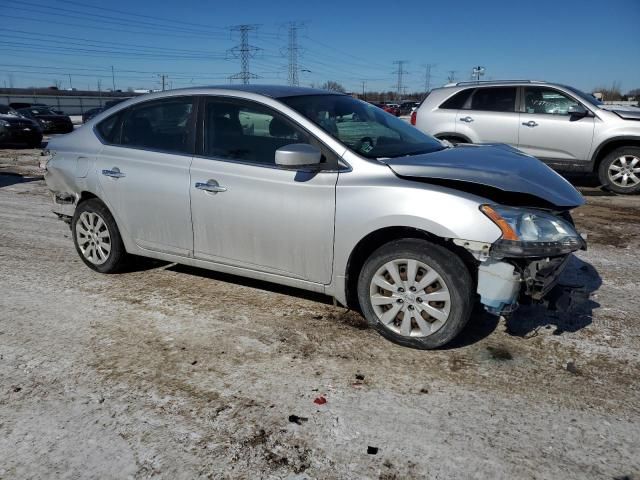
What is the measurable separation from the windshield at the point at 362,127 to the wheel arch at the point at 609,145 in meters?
5.57

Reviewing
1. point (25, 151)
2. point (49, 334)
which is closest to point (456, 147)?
point (49, 334)

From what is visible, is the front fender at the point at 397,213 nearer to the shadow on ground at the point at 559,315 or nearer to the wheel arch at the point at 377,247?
the wheel arch at the point at 377,247

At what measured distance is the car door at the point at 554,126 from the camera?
28.4ft

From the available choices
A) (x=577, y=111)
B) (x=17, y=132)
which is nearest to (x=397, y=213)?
(x=577, y=111)

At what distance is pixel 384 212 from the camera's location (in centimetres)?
333

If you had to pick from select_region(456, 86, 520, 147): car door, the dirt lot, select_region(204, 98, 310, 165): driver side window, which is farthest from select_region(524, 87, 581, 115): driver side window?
select_region(204, 98, 310, 165): driver side window

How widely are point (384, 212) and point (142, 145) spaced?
2.34 metres

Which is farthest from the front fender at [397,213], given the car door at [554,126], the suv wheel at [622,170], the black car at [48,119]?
the black car at [48,119]

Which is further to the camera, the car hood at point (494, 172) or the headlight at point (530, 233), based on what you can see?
the car hood at point (494, 172)

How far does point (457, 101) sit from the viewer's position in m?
9.41

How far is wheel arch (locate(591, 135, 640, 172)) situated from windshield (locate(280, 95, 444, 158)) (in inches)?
219

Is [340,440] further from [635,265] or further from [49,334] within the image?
[635,265]

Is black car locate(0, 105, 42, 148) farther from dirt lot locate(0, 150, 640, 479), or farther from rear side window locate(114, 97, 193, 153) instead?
rear side window locate(114, 97, 193, 153)

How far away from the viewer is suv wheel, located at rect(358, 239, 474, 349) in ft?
10.5
